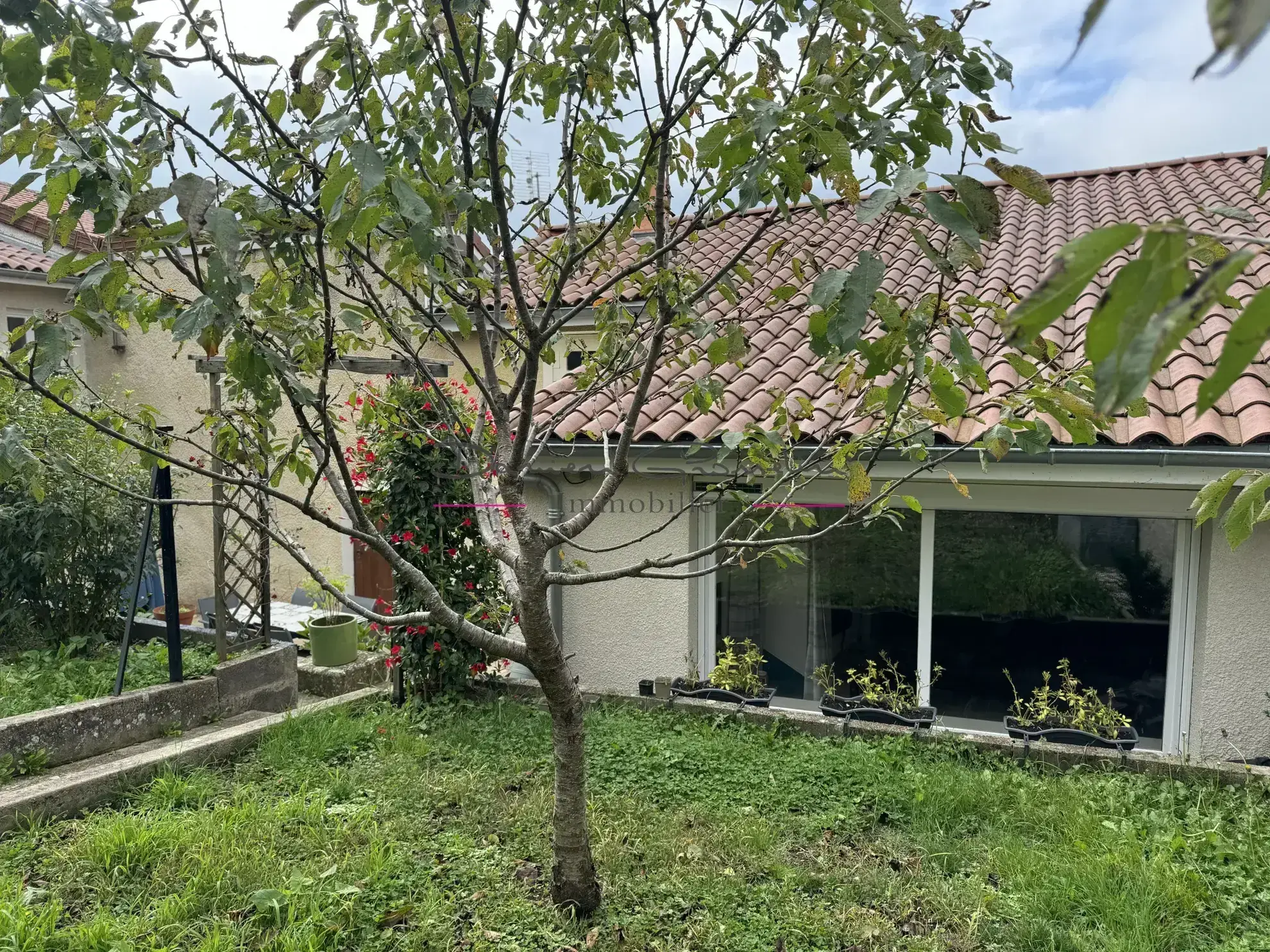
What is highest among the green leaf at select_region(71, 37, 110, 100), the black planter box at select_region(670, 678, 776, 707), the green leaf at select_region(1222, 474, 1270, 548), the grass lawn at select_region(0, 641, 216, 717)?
the green leaf at select_region(71, 37, 110, 100)

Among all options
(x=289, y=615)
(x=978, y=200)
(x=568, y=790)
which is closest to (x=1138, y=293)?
(x=978, y=200)

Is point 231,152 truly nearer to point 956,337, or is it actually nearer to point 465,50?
point 465,50

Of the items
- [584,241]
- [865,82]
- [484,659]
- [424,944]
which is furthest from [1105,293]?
[484,659]

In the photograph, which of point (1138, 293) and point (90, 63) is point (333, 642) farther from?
point (1138, 293)

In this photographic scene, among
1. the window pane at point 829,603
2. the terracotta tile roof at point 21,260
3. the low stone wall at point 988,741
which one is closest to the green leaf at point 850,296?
the low stone wall at point 988,741

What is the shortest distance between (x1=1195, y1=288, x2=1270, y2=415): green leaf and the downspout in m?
5.94

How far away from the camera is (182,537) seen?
12.0 meters

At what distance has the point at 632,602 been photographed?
21.6ft

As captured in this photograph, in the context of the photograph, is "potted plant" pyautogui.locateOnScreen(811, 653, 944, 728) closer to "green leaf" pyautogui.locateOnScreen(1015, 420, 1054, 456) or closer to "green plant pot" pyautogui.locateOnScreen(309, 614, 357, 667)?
"green leaf" pyautogui.locateOnScreen(1015, 420, 1054, 456)

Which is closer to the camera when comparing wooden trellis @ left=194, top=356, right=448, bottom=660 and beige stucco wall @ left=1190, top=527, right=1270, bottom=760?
beige stucco wall @ left=1190, top=527, right=1270, bottom=760

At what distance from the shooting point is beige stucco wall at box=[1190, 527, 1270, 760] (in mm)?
5008

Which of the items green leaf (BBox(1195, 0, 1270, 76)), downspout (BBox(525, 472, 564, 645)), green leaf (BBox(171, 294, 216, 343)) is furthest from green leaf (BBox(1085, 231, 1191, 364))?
downspout (BBox(525, 472, 564, 645))

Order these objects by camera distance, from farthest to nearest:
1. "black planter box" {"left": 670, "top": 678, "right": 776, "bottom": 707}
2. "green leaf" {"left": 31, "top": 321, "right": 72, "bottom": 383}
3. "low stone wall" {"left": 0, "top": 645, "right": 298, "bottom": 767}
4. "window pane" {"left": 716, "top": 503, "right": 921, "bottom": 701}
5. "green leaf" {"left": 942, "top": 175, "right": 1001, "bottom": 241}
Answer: "window pane" {"left": 716, "top": 503, "right": 921, "bottom": 701}, "black planter box" {"left": 670, "top": 678, "right": 776, "bottom": 707}, "low stone wall" {"left": 0, "top": 645, "right": 298, "bottom": 767}, "green leaf" {"left": 31, "top": 321, "right": 72, "bottom": 383}, "green leaf" {"left": 942, "top": 175, "right": 1001, "bottom": 241}

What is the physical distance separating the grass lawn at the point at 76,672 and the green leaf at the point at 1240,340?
250 inches
